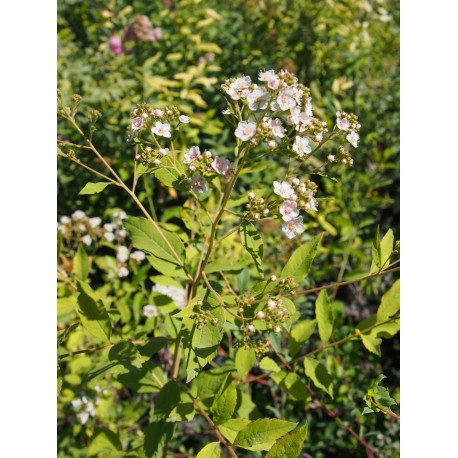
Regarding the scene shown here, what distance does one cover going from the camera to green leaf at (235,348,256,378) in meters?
1.32

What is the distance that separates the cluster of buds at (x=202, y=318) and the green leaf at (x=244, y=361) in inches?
14.2

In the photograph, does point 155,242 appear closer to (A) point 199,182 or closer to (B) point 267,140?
(A) point 199,182

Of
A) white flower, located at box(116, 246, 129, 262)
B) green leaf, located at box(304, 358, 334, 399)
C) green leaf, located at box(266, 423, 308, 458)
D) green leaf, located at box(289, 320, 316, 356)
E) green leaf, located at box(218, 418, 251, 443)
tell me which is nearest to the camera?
green leaf, located at box(266, 423, 308, 458)

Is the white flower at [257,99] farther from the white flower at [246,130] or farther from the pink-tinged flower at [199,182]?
the pink-tinged flower at [199,182]

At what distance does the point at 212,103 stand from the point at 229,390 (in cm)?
205

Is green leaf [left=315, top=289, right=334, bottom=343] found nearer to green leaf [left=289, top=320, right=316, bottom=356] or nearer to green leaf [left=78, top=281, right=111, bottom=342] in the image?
green leaf [left=289, top=320, right=316, bottom=356]

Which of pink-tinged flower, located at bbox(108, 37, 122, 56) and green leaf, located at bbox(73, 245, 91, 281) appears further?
pink-tinged flower, located at bbox(108, 37, 122, 56)

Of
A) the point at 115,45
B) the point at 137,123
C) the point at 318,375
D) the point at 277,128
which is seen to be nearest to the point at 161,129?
the point at 137,123

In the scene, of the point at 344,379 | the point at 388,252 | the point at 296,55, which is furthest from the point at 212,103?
the point at 388,252

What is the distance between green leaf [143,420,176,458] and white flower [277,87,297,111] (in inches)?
32.4

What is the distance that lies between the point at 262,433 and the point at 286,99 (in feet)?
2.32

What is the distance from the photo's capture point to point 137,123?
3.54ft

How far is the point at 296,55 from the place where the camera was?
3.04 m

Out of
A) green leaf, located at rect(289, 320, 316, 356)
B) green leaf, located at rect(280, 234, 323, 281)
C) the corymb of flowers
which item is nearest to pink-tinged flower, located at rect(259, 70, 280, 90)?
the corymb of flowers
